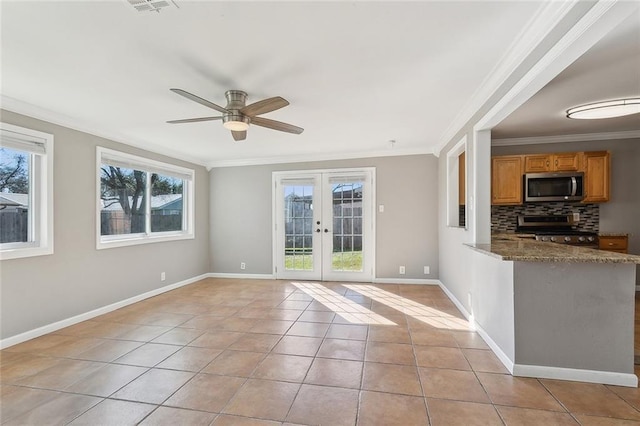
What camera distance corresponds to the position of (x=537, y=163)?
4148 mm

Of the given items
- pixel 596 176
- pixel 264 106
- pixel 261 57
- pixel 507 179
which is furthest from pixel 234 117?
pixel 596 176

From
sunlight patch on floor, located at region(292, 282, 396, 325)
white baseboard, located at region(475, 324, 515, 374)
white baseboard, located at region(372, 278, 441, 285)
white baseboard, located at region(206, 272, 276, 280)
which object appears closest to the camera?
white baseboard, located at region(475, 324, 515, 374)

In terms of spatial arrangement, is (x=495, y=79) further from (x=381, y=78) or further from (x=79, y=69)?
(x=79, y=69)

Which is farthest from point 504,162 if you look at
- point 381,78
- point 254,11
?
point 254,11

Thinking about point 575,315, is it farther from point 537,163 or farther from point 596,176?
point 596,176

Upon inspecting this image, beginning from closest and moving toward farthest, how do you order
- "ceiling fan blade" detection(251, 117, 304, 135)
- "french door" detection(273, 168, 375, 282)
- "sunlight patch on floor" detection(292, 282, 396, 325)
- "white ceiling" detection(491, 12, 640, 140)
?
"white ceiling" detection(491, 12, 640, 140) → "ceiling fan blade" detection(251, 117, 304, 135) → "sunlight patch on floor" detection(292, 282, 396, 325) → "french door" detection(273, 168, 375, 282)

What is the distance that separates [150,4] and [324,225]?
4.11 metres

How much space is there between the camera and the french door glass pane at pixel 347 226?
5.20 meters

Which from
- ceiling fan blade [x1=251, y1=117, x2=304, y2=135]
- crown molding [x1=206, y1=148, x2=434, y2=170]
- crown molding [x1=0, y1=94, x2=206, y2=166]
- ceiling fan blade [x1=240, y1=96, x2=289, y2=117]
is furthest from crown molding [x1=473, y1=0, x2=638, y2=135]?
crown molding [x1=0, y1=94, x2=206, y2=166]

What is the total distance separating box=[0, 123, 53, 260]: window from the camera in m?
2.79

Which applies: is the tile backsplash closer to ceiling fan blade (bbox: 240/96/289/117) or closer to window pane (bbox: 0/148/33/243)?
ceiling fan blade (bbox: 240/96/289/117)

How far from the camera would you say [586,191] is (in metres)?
4.04

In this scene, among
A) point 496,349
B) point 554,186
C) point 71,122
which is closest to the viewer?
point 496,349

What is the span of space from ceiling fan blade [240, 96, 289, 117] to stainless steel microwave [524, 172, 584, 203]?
3.72 m
